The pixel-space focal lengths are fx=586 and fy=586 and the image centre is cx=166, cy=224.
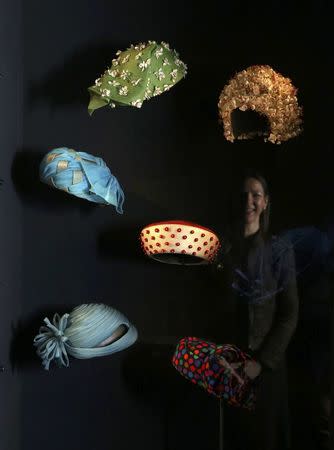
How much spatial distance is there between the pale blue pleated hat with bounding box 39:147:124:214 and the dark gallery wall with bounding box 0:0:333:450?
0.14 m

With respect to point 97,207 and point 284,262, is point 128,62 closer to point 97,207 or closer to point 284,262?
point 97,207

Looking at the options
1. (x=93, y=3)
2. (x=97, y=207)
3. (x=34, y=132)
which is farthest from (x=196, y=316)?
(x=93, y=3)

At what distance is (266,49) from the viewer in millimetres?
1658

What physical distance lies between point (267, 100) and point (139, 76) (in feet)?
1.14

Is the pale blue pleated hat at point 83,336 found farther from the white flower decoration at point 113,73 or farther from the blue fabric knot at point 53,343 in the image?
the white flower decoration at point 113,73

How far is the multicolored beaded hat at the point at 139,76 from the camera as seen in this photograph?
1.55 meters

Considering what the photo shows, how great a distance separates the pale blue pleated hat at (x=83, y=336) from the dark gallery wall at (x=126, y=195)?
0.12 metres

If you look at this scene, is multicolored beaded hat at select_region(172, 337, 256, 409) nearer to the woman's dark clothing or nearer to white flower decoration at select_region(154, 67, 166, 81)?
the woman's dark clothing

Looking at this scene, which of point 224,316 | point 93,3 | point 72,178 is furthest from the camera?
point 93,3

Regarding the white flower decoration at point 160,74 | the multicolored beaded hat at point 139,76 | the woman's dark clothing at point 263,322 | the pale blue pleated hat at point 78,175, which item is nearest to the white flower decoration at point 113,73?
the multicolored beaded hat at point 139,76

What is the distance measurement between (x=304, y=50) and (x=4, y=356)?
1.18 metres

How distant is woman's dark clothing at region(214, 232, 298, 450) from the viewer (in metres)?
1.57

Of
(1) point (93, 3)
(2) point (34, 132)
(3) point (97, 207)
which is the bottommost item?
(3) point (97, 207)

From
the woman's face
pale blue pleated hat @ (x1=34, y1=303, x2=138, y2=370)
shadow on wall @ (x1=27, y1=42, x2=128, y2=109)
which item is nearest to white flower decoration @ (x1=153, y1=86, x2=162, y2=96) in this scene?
shadow on wall @ (x1=27, y1=42, x2=128, y2=109)
